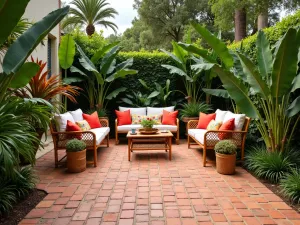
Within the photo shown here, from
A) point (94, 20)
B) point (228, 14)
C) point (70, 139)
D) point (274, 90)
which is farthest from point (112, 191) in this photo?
point (94, 20)

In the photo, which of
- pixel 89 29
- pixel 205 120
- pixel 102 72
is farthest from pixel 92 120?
pixel 89 29

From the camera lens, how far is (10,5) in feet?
7.82

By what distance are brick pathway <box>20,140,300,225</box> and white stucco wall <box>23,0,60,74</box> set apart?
271cm

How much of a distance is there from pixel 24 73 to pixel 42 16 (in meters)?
4.35

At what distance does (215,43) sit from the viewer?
4.80 m

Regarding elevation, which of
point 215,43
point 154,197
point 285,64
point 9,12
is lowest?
point 154,197

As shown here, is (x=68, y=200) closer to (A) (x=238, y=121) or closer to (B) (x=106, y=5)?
(A) (x=238, y=121)

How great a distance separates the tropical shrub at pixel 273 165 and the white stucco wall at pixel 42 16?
179 inches

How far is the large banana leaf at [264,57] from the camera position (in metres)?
4.12

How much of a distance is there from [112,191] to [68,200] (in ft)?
2.05

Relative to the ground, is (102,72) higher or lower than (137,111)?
higher

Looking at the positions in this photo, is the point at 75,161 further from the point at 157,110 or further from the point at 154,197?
the point at 157,110

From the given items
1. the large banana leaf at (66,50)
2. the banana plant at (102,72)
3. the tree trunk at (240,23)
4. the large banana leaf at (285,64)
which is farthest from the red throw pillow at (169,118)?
the tree trunk at (240,23)

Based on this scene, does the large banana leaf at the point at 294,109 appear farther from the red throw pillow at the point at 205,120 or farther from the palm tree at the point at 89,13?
the palm tree at the point at 89,13
